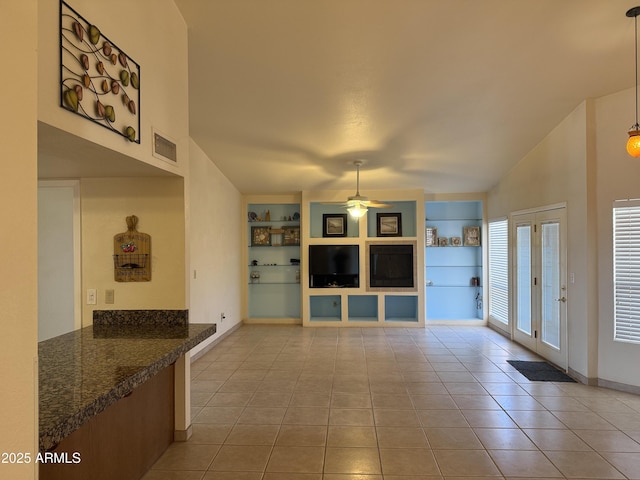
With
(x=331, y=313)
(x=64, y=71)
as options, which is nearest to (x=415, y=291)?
(x=331, y=313)

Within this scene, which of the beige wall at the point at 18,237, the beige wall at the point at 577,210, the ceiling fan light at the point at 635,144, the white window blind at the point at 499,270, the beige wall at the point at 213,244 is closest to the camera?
the beige wall at the point at 18,237

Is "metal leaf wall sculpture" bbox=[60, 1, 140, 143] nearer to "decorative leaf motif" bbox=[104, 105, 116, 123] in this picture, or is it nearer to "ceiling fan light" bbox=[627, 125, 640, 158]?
"decorative leaf motif" bbox=[104, 105, 116, 123]

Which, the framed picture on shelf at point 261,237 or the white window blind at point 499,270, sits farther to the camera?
the framed picture on shelf at point 261,237

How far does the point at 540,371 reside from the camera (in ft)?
15.1

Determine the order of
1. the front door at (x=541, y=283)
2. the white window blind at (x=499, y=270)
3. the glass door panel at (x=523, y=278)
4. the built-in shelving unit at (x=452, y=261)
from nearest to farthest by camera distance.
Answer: the front door at (x=541, y=283) < the glass door panel at (x=523, y=278) < the white window blind at (x=499, y=270) < the built-in shelving unit at (x=452, y=261)

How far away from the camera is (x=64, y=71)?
1783 mm

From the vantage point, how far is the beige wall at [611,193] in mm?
3850

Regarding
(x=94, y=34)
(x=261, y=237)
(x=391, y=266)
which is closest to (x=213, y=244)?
(x=261, y=237)

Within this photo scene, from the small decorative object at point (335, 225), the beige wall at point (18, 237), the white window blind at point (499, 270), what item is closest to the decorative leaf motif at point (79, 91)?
the beige wall at point (18, 237)

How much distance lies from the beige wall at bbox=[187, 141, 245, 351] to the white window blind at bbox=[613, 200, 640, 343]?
183 inches

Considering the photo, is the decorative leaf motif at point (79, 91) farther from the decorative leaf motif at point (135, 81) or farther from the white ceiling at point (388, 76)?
the decorative leaf motif at point (135, 81)

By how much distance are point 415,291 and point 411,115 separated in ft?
12.5

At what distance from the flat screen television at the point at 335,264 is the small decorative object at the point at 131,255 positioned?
14.9 feet

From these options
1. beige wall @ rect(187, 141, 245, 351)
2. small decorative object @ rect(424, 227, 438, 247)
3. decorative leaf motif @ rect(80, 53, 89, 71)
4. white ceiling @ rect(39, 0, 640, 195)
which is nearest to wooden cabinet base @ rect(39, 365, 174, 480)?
white ceiling @ rect(39, 0, 640, 195)
